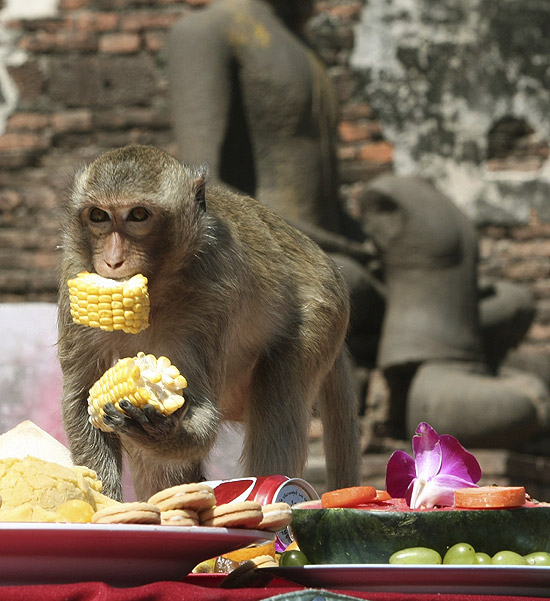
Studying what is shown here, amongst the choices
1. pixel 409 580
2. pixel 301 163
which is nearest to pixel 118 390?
pixel 409 580

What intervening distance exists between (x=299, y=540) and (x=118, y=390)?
0.56 m

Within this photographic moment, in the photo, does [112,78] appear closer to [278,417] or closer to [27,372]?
[27,372]

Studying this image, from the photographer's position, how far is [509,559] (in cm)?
128

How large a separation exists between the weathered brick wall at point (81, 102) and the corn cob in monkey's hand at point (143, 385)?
456 cm

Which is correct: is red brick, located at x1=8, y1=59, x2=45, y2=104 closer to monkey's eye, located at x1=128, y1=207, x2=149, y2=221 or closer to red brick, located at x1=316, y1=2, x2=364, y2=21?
red brick, located at x1=316, y1=2, x2=364, y2=21

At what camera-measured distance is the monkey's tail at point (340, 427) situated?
2.54 m

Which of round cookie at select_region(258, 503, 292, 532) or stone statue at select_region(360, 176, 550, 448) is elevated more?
round cookie at select_region(258, 503, 292, 532)

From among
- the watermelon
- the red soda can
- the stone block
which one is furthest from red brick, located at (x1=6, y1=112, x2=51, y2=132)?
the watermelon

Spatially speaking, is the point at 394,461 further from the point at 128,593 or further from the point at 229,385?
the point at 229,385

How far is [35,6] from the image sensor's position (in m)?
6.39

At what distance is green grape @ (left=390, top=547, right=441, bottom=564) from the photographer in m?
1.29

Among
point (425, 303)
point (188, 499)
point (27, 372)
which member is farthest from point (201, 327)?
point (425, 303)

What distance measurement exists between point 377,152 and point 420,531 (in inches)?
201

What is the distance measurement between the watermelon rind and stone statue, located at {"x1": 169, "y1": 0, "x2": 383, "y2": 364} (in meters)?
3.49
